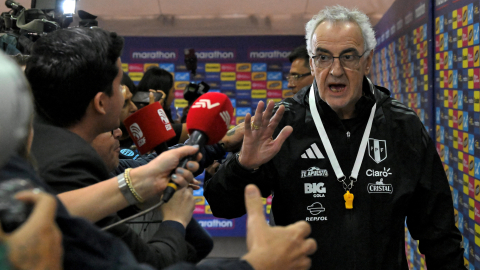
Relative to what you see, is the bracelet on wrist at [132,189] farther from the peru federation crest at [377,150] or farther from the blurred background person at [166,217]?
the peru federation crest at [377,150]

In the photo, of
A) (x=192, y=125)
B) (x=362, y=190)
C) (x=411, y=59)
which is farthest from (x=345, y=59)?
(x=411, y=59)

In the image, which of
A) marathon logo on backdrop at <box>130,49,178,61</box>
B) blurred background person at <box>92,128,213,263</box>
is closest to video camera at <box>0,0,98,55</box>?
blurred background person at <box>92,128,213,263</box>

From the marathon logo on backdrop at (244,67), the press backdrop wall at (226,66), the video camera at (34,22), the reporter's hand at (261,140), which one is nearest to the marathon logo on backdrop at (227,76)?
the press backdrop wall at (226,66)

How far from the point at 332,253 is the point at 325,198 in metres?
0.19

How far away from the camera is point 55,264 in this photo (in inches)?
22.0

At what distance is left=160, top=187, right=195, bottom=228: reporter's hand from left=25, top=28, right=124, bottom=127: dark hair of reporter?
1.06 ft

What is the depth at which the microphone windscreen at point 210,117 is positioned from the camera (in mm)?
1191

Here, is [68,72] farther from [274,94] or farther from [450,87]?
[274,94]

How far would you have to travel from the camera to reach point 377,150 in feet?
5.40

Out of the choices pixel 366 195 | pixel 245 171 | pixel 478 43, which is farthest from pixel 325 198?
pixel 478 43

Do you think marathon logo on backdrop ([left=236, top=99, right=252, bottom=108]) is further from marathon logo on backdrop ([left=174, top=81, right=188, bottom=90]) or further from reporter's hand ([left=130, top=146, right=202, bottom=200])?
reporter's hand ([left=130, top=146, right=202, bottom=200])

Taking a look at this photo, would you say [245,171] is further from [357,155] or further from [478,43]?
[478,43]

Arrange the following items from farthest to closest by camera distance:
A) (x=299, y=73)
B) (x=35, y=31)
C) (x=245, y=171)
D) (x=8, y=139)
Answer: (x=299, y=73)
(x=35, y=31)
(x=245, y=171)
(x=8, y=139)

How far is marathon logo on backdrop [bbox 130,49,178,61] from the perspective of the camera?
5.32m
